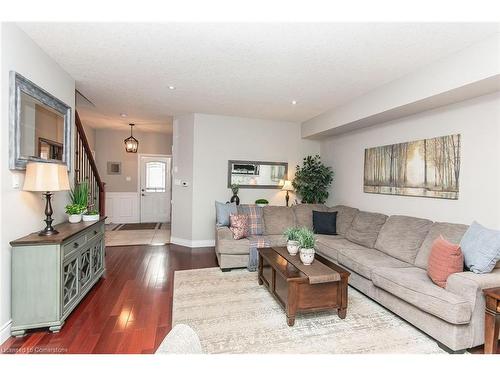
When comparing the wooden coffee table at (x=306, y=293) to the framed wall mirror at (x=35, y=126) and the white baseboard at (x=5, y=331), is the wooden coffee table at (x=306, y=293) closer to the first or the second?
the white baseboard at (x=5, y=331)

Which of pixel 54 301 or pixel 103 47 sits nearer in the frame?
pixel 54 301

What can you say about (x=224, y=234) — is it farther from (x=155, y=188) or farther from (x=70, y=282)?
(x=155, y=188)

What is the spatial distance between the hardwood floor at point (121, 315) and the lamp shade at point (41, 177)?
1224mm

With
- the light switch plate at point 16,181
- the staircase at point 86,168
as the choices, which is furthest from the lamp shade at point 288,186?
the light switch plate at point 16,181

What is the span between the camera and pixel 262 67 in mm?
2725

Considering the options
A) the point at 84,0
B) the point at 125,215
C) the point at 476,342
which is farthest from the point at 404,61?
the point at 125,215

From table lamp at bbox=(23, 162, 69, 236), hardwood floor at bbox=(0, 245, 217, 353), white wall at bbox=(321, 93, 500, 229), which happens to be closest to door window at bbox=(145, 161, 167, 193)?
hardwood floor at bbox=(0, 245, 217, 353)

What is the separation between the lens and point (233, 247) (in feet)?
11.9

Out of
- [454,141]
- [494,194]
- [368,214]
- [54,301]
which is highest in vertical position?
[454,141]

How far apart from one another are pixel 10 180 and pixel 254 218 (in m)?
3.07

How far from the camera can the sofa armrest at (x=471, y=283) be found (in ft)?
6.12

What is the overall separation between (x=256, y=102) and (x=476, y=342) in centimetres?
372

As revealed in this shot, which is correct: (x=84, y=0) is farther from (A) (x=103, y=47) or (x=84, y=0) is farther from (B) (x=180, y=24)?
(A) (x=103, y=47)

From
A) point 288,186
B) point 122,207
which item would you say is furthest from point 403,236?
point 122,207
